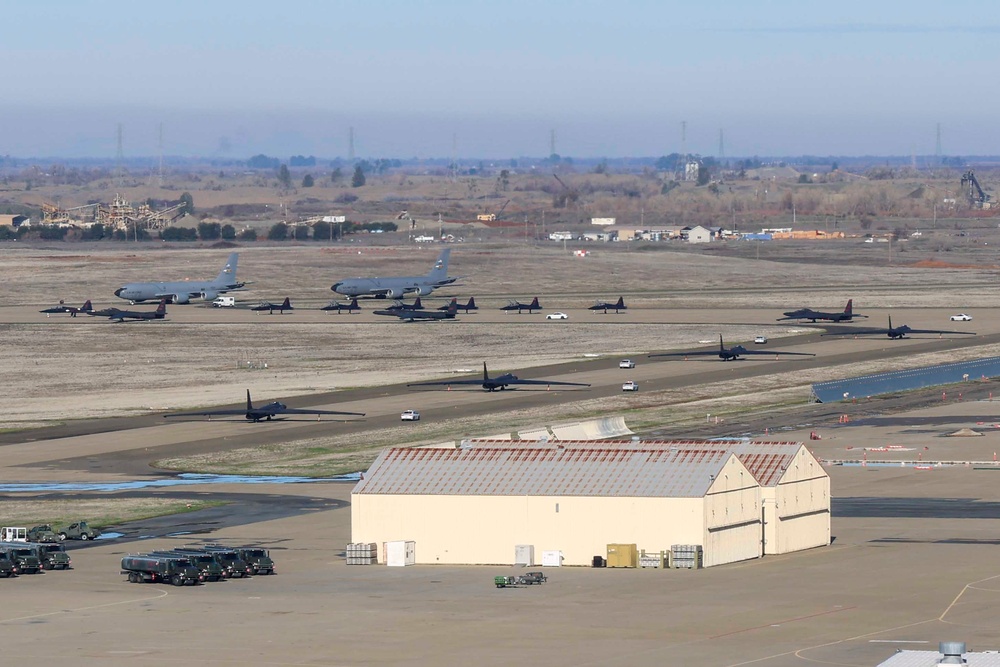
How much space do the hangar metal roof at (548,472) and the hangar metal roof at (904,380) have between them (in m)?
55.4

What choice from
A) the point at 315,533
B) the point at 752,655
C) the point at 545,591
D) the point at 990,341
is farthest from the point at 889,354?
the point at 752,655

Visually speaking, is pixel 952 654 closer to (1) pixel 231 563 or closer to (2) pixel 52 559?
(1) pixel 231 563

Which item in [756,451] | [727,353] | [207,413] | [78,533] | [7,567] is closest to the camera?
[7,567]

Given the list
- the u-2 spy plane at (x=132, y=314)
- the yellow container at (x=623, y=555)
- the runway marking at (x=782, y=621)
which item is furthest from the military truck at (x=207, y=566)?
the u-2 spy plane at (x=132, y=314)

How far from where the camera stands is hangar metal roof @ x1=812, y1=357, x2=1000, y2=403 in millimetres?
125250

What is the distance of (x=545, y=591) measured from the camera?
62.0 meters

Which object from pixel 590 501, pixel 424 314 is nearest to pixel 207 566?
pixel 590 501

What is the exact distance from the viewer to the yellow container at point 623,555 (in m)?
67.4

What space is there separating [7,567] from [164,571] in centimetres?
745

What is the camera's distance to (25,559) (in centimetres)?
6712

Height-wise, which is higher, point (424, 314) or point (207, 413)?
point (424, 314)

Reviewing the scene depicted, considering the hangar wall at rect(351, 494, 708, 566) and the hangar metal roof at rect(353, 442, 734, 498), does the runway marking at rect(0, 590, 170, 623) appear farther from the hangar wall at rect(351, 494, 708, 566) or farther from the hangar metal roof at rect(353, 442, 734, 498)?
the hangar metal roof at rect(353, 442, 734, 498)

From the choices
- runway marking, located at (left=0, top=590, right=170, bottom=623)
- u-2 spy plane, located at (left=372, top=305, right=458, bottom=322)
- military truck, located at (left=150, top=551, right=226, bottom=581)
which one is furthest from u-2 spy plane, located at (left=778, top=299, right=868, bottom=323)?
runway marking, located at (left=0, top=590, right=170, bottom=623)

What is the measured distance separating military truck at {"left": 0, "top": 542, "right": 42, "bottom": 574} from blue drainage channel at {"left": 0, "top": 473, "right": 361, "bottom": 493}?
72.4ft
